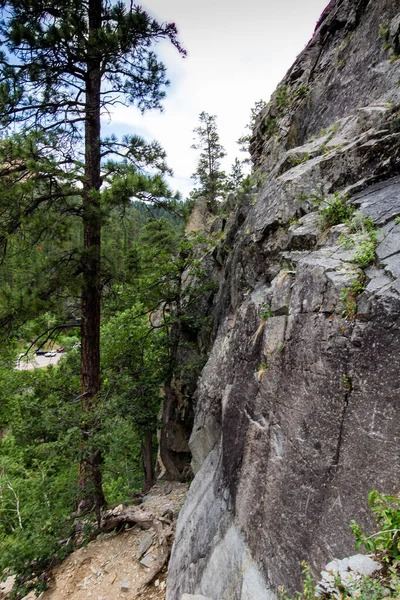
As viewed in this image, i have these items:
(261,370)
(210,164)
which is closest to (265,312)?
(261,370)

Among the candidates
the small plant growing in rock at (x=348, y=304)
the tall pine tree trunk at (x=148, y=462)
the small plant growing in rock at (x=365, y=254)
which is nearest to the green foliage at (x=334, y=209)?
the small plant growing in rock at (x=365, y=254)

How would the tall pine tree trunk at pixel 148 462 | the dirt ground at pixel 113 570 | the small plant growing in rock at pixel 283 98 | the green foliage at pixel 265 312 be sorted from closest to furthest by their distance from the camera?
the green foliage at pixel 265 312 < the dirt ground at pixel 113 570 < the small plant growing in rock at pixel 283 98 < the tall pine tree trunk at pixel 148 462

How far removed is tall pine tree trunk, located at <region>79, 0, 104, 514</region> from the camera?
6547 mm

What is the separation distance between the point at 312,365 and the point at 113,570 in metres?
5.83

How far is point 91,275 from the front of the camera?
23.3 feet

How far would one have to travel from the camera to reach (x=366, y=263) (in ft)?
9.89

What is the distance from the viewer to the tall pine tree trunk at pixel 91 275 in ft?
21.5

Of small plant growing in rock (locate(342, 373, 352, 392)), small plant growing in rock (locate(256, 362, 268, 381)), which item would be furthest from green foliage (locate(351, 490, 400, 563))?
small plant growing in rock (locate(256, 362, 268, 381))

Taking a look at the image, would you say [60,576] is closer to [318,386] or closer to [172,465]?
[172,465]

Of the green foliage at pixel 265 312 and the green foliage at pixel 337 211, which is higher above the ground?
the green foliage at pixel 337 211

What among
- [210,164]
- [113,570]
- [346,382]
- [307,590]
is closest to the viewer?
[307,590]

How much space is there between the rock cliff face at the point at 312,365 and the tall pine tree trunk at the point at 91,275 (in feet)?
7.61

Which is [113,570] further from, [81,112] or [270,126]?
[270,126]

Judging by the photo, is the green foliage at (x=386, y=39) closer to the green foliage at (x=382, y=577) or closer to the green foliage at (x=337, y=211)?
the green foliage at (x=337, y=211)
